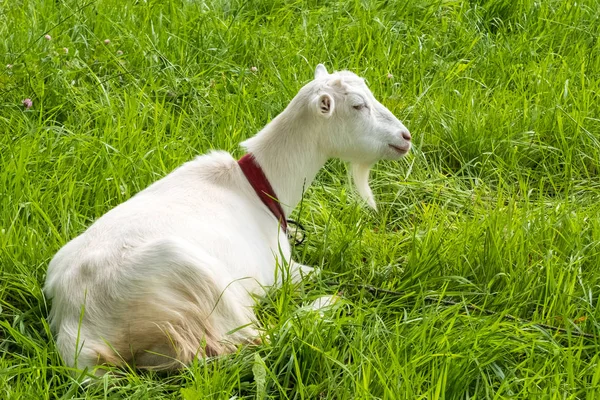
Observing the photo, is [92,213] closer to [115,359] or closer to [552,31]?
[115,359]

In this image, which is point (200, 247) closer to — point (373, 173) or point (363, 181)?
point (363, 181)

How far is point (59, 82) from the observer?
4785 millimetres

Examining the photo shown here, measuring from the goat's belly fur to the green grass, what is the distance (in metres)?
0.09

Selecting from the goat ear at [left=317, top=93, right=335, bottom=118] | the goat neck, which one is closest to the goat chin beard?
the goat neck

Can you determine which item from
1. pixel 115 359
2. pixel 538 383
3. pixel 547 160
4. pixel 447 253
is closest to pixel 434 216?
pixel 447 253

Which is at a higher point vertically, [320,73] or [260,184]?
[320,73]

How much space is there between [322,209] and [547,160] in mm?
1316

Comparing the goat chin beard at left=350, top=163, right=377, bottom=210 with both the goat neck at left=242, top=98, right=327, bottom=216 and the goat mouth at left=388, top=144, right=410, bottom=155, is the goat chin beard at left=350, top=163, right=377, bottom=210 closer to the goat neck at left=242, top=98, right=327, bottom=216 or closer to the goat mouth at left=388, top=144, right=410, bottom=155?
the goat mouth at left=388, top=144, right=410, bottom=155

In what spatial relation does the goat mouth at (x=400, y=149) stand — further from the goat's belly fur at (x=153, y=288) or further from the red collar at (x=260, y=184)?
the goat's belly fur at (x=153, y=288)

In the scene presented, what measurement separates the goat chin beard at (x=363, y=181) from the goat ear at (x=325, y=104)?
1.30 feet

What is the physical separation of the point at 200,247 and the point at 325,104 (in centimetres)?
84

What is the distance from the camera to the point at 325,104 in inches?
145

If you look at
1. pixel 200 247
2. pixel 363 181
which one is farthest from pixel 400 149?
pixel 200 247

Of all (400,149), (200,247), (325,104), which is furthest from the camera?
(400,149)
